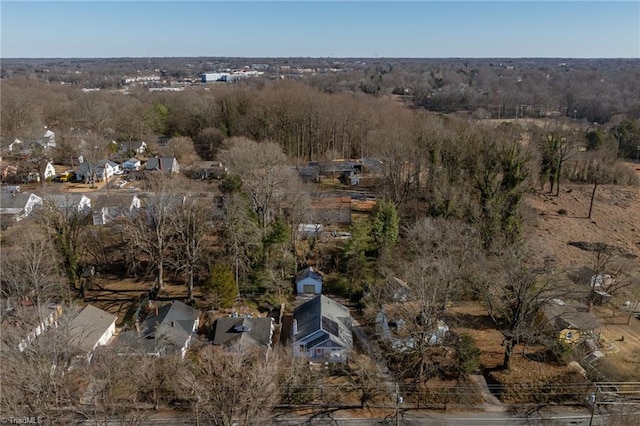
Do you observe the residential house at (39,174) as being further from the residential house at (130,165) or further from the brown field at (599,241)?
the brown field at (599,241)

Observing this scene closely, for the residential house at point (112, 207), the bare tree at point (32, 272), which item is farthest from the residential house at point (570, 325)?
the residential house at point (112, 207)

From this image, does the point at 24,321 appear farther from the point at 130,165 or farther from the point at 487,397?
the point at 130,165

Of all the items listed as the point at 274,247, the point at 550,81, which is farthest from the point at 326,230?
the point at 550,81

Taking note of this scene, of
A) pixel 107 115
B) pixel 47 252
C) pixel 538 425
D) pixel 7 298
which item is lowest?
pixel 538 425

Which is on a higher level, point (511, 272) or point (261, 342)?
point (511, 272)

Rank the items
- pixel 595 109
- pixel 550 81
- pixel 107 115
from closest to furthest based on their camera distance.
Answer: pixel 107 115, pixel 595 109, pixel 550 81

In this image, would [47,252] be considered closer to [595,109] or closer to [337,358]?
[337,358]
